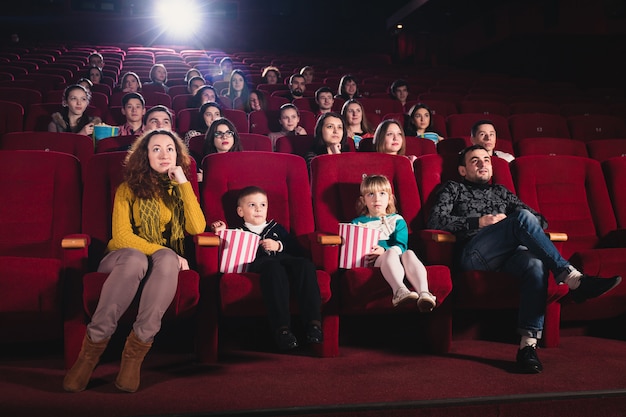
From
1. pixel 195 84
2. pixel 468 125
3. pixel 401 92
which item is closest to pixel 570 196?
pixel 468 125

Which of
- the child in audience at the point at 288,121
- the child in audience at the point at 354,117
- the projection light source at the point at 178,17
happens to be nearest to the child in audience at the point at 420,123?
the child in audience at the point at 354,117

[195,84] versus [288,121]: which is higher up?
[195,84]

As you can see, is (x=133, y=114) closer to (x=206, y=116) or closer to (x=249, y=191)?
(x=206, y=116)

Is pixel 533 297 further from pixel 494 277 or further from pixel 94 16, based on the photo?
pixel 94 16

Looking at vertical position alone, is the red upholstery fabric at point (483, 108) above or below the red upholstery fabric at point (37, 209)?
above

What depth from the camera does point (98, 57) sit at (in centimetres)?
223

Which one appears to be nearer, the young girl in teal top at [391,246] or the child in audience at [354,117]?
the young girl in teal top at [391,246]

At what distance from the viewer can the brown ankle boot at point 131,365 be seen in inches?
20.9

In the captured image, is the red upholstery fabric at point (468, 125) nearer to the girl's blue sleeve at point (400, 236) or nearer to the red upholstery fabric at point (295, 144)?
the red upholstery fabric at point (295, 144)

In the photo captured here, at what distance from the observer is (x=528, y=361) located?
605 millimetres

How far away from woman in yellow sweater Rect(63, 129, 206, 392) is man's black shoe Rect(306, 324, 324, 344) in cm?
15

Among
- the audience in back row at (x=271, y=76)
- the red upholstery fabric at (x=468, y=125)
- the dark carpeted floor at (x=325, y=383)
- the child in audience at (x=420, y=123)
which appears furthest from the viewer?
the audience in back row at (x=271, y=76)

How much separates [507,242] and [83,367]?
500 mm

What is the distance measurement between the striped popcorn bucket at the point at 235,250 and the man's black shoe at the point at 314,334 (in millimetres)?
121
